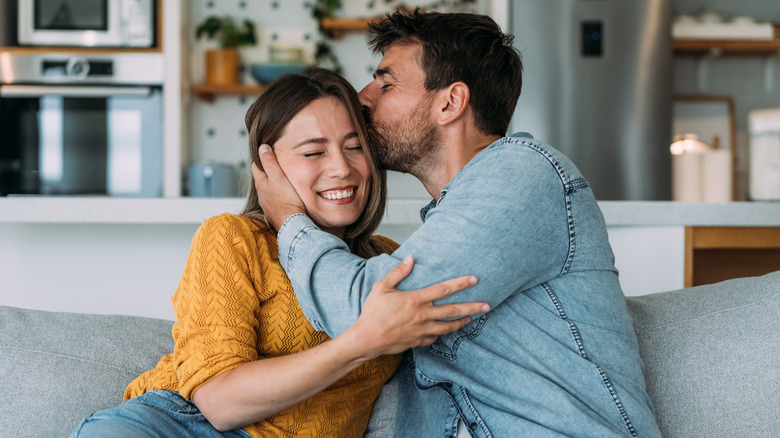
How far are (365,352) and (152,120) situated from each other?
8.89 ft

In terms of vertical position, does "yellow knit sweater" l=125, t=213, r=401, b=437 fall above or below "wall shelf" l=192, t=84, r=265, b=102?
below

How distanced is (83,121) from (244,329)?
2639mm

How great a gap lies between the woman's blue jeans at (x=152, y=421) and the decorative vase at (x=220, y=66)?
2852 millimetres

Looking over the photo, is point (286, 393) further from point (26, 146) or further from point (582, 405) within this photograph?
point (26, 146)

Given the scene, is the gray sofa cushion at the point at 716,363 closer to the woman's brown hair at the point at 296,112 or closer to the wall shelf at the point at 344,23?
the woman's brown hair at the point at 296,112

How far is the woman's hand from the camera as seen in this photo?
1020mm

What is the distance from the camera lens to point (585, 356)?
3.71ft

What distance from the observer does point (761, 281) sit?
1.46 metres

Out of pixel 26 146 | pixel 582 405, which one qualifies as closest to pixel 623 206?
pixel 582 405

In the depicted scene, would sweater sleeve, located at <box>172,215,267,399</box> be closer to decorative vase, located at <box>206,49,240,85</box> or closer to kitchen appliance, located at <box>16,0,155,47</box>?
kitchen appliance, located at <box>16,0,155,47</box>

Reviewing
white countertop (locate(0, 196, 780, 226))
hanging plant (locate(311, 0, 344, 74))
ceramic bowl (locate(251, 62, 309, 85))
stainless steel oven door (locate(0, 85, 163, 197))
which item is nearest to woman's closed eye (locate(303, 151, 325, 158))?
white countertop (locate(0, 196, 780, 226))

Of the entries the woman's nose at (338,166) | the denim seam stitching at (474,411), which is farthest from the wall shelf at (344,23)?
the denim seam stitching at (474,411)

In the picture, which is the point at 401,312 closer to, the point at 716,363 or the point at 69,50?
the point at 716,363

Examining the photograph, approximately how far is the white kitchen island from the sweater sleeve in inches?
31.3
